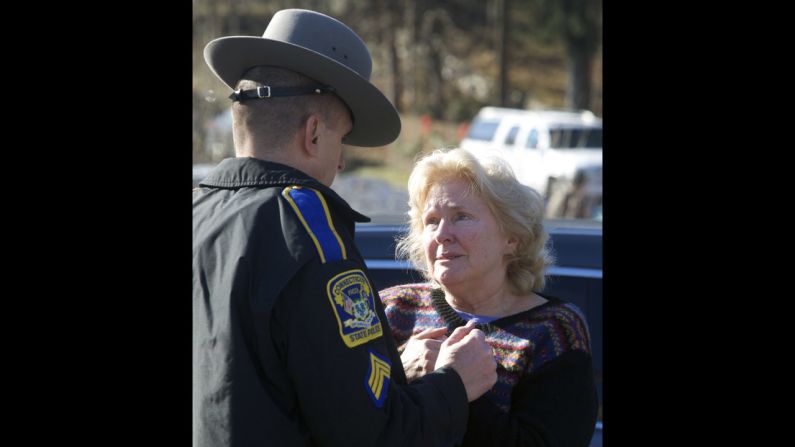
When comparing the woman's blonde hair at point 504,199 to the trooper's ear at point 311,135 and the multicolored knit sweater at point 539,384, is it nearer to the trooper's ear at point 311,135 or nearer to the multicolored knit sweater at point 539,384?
the multicolored knit sweater at point 539,384

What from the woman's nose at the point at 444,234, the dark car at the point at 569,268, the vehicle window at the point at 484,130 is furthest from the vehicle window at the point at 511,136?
the woman's nose at the point at 444,234

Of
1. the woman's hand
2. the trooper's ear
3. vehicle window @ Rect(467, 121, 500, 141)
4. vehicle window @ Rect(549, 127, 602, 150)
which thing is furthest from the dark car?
vehicle window @ Rect(467, 121, 500, 141)

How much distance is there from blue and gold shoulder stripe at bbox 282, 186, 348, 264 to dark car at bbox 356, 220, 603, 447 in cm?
151

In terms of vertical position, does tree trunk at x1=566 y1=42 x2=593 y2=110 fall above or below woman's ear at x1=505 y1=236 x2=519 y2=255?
above

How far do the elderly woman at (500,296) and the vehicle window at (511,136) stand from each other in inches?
660

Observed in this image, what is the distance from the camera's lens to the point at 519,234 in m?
3.09

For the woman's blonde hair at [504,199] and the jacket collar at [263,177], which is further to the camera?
the woman's blonde hair at [504,199]

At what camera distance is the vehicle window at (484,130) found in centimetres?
2058

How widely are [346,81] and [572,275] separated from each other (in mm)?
1761

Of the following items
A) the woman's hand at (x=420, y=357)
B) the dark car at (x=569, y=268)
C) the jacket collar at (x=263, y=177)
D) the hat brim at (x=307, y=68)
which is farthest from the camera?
the dark car at (x=569, y=268)

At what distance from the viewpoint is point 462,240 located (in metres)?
3.02

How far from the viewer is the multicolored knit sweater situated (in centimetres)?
259

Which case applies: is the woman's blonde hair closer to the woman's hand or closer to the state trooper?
the woman's hand
